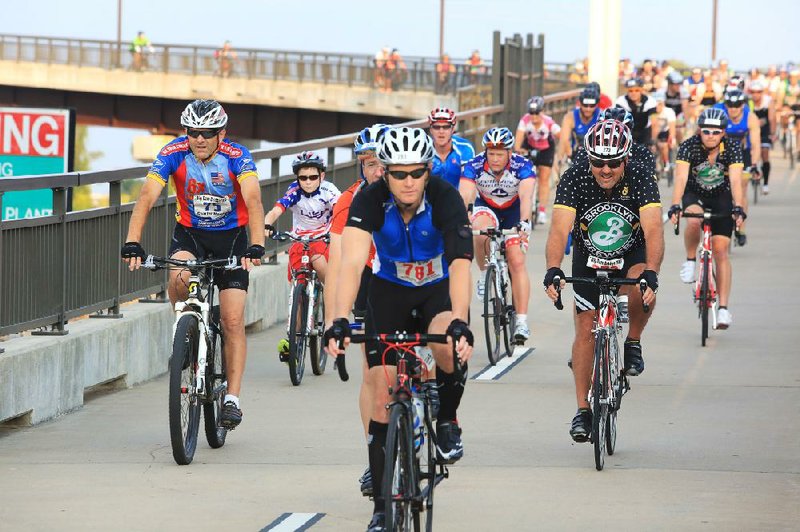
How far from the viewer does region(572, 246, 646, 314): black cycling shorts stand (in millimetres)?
10094

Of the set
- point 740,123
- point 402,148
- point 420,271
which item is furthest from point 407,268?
point 740,123

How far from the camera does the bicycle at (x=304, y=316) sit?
12875mm

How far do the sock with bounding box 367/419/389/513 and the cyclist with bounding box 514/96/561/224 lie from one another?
58.7ft

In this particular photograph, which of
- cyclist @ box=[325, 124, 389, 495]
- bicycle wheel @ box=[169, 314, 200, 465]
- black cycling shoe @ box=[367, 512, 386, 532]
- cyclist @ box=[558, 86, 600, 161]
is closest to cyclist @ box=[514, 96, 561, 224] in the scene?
cyclist @ box=[558, 86, 600, 161]

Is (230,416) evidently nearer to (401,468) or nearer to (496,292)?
(401,468)

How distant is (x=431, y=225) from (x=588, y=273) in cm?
285

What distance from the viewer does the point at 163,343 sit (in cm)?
1336

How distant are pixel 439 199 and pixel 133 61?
7227 cm

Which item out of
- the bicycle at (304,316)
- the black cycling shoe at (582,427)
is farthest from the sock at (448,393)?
the bicycle at (304,316)

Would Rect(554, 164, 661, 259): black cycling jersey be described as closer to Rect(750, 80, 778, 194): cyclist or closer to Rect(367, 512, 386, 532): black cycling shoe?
Rect(367, 512, 386, 532): black cycling shoe

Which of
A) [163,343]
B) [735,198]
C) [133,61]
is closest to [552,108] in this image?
[735,198]

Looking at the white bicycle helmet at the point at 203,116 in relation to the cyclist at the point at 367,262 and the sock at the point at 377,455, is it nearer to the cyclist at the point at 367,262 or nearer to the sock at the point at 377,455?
the cyclist at the point at 367,262

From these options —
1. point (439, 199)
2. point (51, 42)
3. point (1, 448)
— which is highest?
point (51, 42)

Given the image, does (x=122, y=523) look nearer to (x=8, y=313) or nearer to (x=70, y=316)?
(x=8, y=313)
